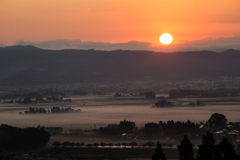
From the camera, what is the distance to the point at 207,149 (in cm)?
1844

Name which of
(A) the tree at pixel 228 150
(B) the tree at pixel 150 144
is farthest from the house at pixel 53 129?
(A) the tree at pixel 228 150

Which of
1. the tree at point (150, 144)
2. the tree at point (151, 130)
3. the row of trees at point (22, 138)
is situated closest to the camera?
the tree at point (150, 144)

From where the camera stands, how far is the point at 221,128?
37.0m

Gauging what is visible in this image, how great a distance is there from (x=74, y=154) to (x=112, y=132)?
25.9 ft

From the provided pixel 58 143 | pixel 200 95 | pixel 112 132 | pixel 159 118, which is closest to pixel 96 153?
pixel 58 143

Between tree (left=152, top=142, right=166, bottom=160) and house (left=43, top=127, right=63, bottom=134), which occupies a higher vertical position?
house (left=43, top=127, right=63, bottom=134)

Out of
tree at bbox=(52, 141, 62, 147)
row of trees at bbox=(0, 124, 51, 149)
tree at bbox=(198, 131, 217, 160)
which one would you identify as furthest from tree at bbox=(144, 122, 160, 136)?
tree at bbox=(198, 131, 217, 160)

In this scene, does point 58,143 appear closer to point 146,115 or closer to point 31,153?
point 31,153

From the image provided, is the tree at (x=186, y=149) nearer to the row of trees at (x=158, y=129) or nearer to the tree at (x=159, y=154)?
the tree at (x=159, y=154)

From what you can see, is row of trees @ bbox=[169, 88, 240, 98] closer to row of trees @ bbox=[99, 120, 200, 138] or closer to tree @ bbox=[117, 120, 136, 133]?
tree @ bbox=[117, 120, 136, 133]

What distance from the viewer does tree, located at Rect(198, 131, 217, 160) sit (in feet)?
59.9

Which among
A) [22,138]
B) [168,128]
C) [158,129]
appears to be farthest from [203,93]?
[22,138]

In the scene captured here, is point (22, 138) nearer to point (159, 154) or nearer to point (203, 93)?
point (159, 154)

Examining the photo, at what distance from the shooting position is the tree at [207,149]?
59.9 ft
